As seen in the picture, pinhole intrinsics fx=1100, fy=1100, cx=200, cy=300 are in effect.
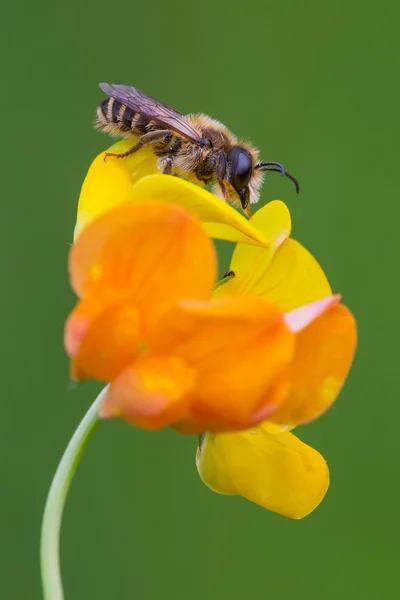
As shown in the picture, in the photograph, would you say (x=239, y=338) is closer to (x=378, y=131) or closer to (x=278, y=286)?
(x=278, y=286)

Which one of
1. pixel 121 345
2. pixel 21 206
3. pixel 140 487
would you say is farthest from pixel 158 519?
pixel 121 345

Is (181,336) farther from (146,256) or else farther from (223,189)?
(223,189)

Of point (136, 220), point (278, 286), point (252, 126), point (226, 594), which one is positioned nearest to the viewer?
point (136, 220)

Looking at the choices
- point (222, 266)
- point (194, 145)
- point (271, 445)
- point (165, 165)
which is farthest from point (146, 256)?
point (222, 266)

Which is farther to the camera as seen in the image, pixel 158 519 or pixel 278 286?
pixel 158 519

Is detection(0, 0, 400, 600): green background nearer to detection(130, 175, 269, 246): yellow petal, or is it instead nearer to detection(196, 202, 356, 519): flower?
detection(196, 202, 356, 519): flower

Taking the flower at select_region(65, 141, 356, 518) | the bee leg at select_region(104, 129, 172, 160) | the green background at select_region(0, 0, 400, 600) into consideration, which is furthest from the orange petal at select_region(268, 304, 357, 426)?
the green background at select_region(0, 0, 400, 600)

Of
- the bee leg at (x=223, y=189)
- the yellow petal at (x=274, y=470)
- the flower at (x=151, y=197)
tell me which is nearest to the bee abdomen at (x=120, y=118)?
the bee leg at (x=223, y=189)
